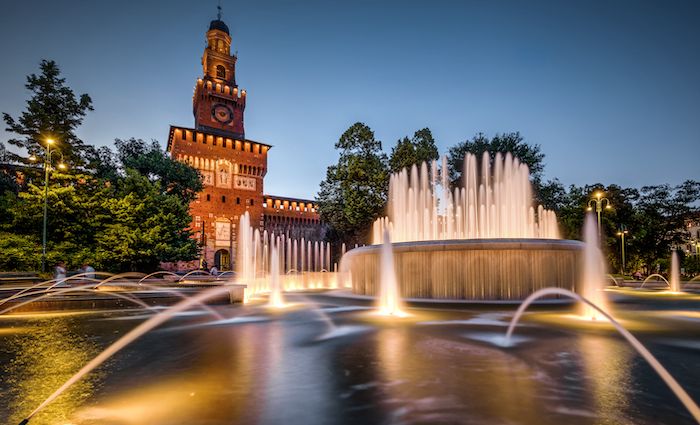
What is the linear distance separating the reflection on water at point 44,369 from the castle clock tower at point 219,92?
5030 centimetres

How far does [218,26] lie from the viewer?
58.4 metres

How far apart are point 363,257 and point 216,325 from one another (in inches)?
258

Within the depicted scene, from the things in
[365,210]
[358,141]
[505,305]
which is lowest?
[505,305]

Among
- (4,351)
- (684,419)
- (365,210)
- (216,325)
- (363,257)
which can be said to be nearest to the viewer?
(684,419)

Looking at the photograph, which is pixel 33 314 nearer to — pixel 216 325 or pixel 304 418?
pixel 216 325

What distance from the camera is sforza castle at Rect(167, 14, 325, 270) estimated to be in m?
47.1

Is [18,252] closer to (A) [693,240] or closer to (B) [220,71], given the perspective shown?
(B) [220,71]

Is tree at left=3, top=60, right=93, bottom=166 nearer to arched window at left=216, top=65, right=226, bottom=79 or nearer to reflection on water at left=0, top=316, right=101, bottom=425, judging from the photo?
reflection on water at left=0, top=316, right=101, bottom=425

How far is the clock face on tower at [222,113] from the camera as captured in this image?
53219 millimetres

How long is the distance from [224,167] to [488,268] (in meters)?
44.8

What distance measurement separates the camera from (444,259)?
10.4 m

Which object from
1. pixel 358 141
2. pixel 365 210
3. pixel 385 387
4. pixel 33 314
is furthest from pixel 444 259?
pixel 358 141

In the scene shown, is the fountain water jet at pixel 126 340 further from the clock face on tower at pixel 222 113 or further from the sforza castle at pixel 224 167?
the clock face on tower at pixel 222 113

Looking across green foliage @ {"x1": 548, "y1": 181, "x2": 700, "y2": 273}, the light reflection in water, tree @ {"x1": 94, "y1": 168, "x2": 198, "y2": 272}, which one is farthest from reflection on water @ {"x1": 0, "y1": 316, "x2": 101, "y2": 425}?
green foliage @ {"x1": 548, "y1": 181, "x2": 700, "y2": 273}
